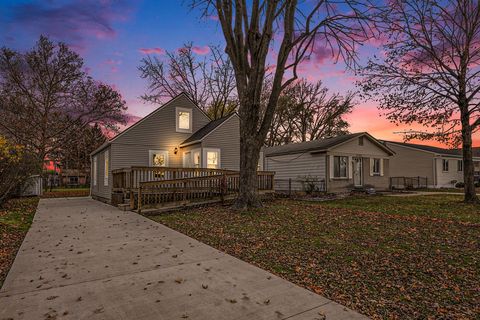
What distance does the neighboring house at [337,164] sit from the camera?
61.0 feet

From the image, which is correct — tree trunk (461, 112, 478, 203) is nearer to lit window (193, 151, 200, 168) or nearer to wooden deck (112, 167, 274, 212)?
wooden deck (112, 167, 274, 212)

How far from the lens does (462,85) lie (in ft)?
43.2

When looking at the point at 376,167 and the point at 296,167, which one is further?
the point at 376,167

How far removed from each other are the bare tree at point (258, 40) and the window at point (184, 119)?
7.26 metres

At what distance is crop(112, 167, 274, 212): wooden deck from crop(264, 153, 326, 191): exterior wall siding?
6099 mm

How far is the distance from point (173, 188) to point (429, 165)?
2768cm

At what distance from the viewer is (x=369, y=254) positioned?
5141mm

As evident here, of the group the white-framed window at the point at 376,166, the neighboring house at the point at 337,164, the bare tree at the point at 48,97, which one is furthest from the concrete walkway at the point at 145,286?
the bare tree at the point at 48,97

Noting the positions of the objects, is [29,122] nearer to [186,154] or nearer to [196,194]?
[186,154]

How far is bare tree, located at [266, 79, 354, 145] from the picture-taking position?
1377 inches

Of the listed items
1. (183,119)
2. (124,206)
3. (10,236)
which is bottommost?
(10,236)

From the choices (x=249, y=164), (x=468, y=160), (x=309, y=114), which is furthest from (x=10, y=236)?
(x=309, y=114)

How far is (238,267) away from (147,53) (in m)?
28.6

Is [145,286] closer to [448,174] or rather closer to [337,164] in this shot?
[337,164]
